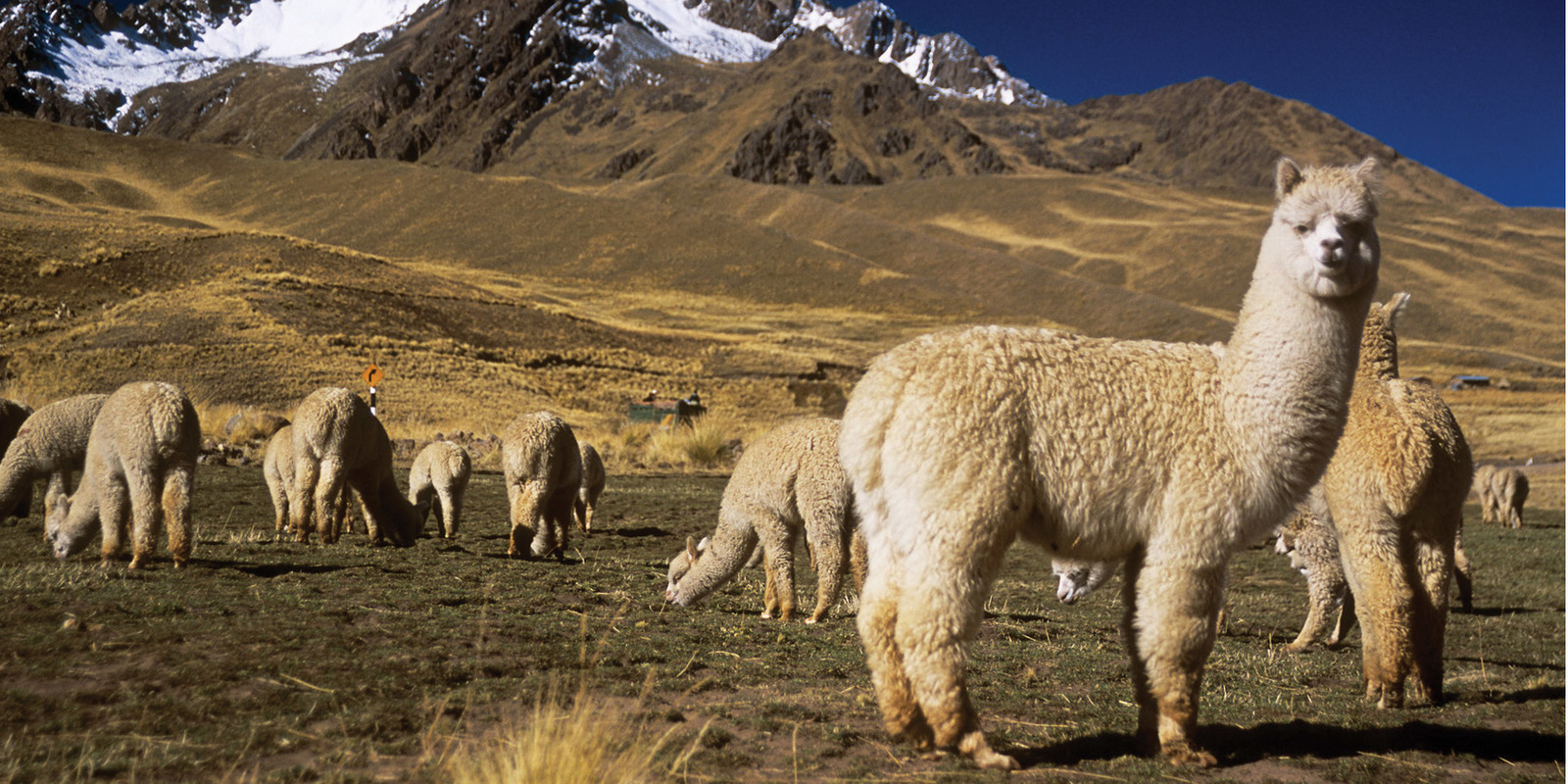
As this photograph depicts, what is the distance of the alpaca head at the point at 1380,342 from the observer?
21.9 ft

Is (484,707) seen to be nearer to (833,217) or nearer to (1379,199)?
(1379,199)

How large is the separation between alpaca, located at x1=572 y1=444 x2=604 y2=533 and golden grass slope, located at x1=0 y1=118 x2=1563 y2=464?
1533cm

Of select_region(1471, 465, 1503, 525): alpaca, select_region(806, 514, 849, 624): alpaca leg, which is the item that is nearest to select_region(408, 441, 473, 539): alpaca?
select_region(806, 514, 849, 624): alpaca leg

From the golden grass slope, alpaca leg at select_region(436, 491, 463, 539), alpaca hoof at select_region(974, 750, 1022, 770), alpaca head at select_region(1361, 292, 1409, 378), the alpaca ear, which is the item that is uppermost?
the golden grass slope

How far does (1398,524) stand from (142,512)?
864cm

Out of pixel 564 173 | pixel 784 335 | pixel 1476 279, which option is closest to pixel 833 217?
pixel 784 335

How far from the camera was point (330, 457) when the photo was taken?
10.7m

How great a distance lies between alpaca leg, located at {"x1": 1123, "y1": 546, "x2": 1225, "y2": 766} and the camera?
4.39 metres

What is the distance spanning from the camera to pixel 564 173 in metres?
191

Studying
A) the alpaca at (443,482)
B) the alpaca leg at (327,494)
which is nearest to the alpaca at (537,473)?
the alpaca leg at (327,494)

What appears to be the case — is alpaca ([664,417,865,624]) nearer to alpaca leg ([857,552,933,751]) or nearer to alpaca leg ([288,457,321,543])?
alpaca leg ([857,552,933,751])

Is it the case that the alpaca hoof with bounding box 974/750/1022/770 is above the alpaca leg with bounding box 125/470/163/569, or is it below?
below

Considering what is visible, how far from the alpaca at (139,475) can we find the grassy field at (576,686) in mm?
349

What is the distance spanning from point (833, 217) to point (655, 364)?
71.0 meters
